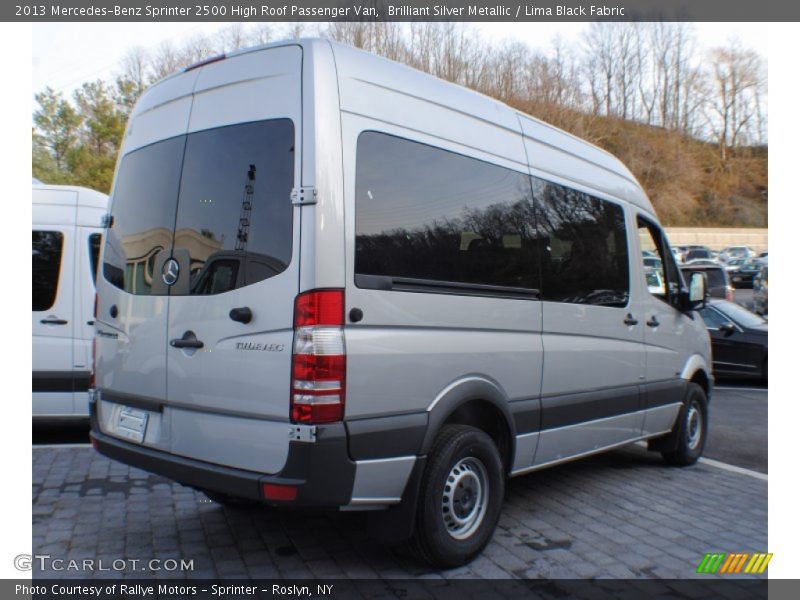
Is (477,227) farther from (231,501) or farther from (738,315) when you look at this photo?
(738,315)

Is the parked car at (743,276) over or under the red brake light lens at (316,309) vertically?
over

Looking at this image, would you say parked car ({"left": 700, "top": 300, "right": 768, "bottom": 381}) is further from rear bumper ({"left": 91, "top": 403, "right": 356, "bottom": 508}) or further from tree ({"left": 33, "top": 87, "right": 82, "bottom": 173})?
tree ({"left": 33, "top": 87, "right": 82, "bottom": 173})

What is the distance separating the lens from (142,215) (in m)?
→ 4.11

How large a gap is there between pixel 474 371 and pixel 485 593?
3.79ft

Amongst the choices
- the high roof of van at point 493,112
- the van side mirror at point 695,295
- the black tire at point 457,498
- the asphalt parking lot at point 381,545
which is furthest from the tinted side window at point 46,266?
the van side mirror at point 695,295

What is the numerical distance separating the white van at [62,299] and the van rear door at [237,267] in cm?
332

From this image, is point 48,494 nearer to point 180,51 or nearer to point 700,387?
point 700,387

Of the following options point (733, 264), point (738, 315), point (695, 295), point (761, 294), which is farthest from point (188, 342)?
point (733, 264)

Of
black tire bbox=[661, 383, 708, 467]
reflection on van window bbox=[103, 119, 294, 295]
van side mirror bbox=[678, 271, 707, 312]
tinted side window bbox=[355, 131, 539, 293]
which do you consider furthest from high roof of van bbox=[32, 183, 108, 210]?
black tire bbox=[661, 383, 708, 467]

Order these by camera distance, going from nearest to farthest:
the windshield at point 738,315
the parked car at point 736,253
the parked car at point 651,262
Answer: the parked car at point 651,262 → the windshield at point 738,315 → the parked car at point 736,253

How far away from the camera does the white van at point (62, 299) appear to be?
670 centimetres

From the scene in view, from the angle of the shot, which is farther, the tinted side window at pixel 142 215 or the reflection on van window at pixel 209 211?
the tinted side window at pixel 142 215

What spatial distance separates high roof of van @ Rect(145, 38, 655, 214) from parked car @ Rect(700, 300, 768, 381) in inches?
249

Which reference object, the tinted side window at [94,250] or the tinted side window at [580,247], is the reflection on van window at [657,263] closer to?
the tinted side window at [580,247]
